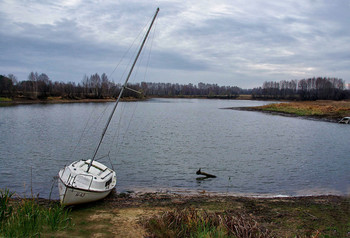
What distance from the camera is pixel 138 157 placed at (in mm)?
28625

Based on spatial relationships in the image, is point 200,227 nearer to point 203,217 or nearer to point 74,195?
point 203,217

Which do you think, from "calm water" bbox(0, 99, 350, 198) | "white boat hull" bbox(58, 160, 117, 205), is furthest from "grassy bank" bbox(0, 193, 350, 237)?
"calm water" bbox(0, 99, 350, 198)

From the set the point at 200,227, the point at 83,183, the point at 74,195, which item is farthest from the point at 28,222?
the point at 200,227

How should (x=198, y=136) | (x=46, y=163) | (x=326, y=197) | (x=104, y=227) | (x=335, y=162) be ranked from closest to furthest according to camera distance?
(x=104, y=227) → (x=326, y=197) → (x=46, y=163) → (x=335, y=162) → (x=198, y=136)

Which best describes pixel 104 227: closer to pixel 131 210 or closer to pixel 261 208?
pixel 131 210

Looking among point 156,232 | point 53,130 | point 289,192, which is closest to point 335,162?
point 289,192

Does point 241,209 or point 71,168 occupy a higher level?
point 71,168

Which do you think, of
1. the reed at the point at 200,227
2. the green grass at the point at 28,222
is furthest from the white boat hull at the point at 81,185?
the reed at the point at 200,227

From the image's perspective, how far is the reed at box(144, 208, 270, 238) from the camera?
31.7ft

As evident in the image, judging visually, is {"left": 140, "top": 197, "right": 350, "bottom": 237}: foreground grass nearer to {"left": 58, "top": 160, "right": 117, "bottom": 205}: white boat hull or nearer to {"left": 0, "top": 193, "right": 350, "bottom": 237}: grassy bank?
{"left": 0, "top": 193, "right": 350, "bottom": 237}: grassy bank

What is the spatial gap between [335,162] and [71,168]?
25.2 meters

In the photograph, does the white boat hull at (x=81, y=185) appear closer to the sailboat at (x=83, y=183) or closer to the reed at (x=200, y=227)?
the sailboat at (x=83, y=183)

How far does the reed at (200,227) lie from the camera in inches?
380

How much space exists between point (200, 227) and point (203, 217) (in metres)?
1.19
